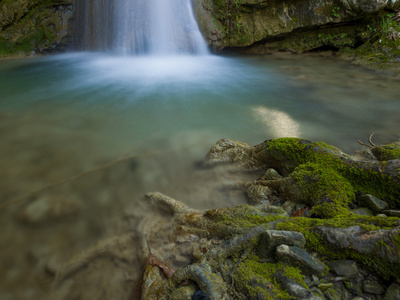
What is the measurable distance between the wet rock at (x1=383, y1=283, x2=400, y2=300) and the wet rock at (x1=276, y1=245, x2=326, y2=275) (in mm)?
349

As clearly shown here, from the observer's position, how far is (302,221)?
1985 millimetres

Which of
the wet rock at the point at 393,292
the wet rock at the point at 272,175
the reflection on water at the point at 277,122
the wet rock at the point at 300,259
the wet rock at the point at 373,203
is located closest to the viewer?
the wet rock at the point at 393,292

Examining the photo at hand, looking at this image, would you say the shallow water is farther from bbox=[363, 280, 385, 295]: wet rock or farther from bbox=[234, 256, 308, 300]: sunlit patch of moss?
bbox=[363, 280, 385, 295]: wet rock

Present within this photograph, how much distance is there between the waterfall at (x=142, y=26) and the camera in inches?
468

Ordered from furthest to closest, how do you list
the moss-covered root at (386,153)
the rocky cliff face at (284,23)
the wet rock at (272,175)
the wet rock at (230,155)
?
the rocky cliff face at (284,23)
the wet rock at (230,155)
the wet rock at (272,175)
the moss-covered root at (386,153)

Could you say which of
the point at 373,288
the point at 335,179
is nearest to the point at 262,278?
the point at 373,288

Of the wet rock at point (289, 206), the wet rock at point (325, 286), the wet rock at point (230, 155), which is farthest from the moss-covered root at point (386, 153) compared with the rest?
the wet rock at point (325, 286)

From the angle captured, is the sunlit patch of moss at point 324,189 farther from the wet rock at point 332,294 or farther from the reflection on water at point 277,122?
the reflection on water at point 277,122

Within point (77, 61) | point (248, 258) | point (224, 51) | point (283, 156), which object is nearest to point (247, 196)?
point (283, 156)

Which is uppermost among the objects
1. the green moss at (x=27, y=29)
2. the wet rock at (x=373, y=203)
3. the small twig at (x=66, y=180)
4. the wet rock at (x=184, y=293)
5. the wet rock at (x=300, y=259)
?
the green moss at (x=27, y=29)

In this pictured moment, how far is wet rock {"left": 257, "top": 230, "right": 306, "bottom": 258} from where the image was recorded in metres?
1.77

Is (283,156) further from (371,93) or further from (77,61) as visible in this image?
(77,61)

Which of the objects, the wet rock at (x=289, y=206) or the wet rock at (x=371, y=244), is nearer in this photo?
the wet rock at (x=371, y=244)

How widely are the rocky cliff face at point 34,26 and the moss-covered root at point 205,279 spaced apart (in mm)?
14230
